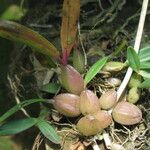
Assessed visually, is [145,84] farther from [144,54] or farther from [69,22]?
[69,22]

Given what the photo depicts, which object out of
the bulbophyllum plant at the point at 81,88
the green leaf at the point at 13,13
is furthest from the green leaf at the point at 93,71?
the green leaf at the point at 13,13

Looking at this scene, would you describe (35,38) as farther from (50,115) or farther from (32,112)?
(32,112)

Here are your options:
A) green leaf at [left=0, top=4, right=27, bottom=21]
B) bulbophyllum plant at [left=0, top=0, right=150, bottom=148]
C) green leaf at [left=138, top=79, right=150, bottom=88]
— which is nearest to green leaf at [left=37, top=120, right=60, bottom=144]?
bulbophyllum plant at [left=0, top=0, right=150, bottom=148]

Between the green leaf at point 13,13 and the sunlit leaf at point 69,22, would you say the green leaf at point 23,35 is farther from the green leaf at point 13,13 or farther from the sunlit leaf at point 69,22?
the green leaf at point 13,13

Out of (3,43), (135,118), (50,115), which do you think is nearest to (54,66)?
(50,115)

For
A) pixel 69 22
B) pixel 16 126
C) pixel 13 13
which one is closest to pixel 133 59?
pixel 69 22

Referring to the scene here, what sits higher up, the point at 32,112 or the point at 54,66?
the point at 54,66

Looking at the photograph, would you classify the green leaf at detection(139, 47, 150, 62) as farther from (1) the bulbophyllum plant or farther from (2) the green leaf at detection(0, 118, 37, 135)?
(2) the green leaf at detection(0, 118, 37, 135)
